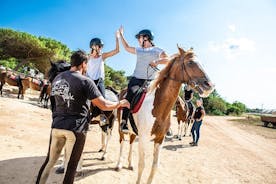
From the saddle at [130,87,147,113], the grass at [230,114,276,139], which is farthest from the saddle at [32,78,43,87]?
the grass at [230,114,276,139]

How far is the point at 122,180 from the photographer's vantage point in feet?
15.8

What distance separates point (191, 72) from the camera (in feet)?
11.8

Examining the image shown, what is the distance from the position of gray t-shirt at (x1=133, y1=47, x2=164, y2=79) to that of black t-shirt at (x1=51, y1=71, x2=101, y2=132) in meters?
2.05

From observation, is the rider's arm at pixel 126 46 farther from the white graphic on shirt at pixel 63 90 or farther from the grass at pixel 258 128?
the grass at pixel 258 128

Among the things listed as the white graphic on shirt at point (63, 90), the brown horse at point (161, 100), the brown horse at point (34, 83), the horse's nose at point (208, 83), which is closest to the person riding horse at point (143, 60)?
the brown horse at point (161, 100)

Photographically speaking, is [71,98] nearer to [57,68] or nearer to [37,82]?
[57,68]

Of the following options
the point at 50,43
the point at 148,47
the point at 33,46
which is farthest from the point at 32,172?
the point at 50,43

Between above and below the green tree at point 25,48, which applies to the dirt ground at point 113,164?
below

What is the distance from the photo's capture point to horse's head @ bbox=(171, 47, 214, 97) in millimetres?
3396

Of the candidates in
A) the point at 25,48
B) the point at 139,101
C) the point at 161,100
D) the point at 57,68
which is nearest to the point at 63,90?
the point at 139,101

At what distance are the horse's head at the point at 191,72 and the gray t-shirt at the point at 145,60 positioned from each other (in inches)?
29.5

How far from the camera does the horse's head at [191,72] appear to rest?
3396mm

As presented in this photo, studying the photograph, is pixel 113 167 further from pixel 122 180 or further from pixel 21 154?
pixel 21 154

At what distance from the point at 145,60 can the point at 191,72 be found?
4.53 ft
